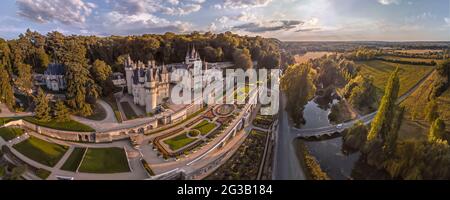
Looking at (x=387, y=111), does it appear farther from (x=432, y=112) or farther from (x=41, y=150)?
(x=41, y=150)

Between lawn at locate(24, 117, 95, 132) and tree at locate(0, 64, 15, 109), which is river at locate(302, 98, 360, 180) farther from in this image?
tree at locate(0, 64, 15, 109)

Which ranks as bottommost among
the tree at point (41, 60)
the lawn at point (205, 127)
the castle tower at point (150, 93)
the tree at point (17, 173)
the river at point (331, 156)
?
the river at point (331, 156)

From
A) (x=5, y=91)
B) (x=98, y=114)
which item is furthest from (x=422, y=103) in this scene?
(x=5, y=91)

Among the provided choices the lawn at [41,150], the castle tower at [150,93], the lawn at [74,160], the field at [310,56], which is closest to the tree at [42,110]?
the lawn at [41,150]

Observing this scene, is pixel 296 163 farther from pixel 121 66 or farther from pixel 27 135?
pixel 121 66

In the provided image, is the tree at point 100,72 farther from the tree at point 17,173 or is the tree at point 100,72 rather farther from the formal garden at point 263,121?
the formal garden at point 263,121
